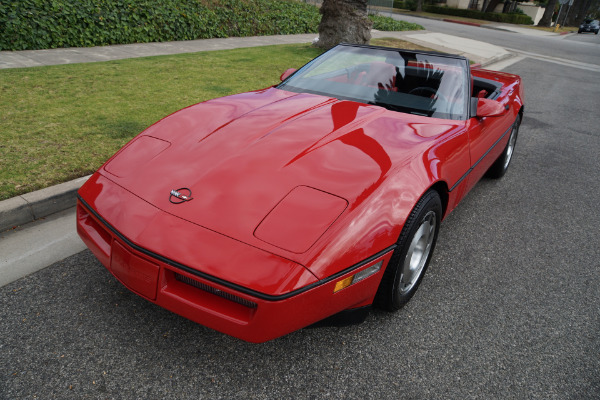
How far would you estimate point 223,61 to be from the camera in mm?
8406

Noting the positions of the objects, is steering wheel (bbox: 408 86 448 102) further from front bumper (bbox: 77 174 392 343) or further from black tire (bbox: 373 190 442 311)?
front bumper (bbox: 77 174 392 343)

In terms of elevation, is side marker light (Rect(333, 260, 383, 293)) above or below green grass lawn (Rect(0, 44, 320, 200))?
above

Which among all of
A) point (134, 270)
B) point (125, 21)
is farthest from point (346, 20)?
point (134, 270)

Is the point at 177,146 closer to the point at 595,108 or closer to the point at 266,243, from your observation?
the point at 266,243

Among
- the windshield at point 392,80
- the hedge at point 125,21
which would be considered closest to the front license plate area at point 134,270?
the windshield at point 392,80

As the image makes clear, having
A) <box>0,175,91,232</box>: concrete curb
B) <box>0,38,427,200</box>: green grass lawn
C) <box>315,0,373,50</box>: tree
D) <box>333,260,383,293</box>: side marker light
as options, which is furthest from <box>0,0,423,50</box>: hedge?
<box>333,260,383,293</box>: side marker light

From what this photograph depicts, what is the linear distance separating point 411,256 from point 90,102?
180 inches

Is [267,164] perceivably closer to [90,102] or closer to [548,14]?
[90,102]

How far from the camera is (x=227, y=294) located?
1.67 metres

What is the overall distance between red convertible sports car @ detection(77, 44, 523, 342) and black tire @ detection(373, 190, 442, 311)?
11mm

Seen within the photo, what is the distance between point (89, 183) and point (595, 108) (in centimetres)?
929

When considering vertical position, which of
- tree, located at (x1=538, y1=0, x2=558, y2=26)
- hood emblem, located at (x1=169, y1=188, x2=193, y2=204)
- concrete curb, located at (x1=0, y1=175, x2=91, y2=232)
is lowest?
concrete curb, located at (x1=0, y1=175, x2=91, y2=232)

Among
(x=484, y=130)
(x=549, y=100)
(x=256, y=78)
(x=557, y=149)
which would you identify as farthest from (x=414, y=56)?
(x=549, y=100)

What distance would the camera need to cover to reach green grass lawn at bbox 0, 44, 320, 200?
3.47m
